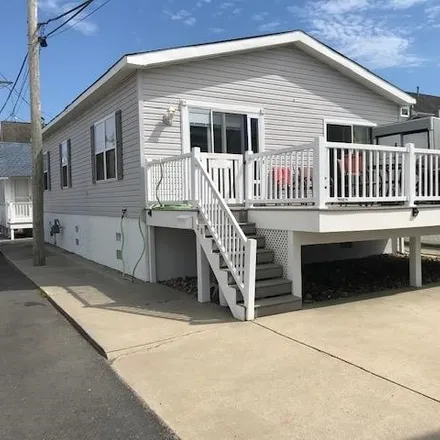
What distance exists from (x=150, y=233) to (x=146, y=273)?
797 mm

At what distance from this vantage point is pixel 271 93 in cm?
1083

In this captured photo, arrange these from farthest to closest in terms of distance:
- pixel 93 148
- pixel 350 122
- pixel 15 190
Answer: pixel 15 190, pixel 93 148, pixel 350 122

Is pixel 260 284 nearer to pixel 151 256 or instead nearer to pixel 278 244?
pixel 278 244

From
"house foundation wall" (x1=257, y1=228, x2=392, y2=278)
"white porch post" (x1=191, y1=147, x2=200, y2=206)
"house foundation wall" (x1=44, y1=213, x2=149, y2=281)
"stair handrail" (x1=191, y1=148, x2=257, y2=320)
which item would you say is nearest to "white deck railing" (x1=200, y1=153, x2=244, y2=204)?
"white porch post" (x1=191, y1=147, x2=200, y2=206)

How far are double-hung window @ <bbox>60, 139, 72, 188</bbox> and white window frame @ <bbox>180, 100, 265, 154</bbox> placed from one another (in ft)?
20.5

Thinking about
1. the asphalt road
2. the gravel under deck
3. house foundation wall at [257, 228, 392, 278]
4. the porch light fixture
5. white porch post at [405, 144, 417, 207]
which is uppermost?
the porch light fixture

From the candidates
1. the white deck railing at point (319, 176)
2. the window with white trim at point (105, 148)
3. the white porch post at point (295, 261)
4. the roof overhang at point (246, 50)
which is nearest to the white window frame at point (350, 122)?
the roof overhang at point (246, 50)

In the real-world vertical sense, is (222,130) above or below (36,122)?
below

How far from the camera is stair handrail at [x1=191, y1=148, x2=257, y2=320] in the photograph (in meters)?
6.30

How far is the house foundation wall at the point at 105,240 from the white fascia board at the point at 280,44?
3.15 meters

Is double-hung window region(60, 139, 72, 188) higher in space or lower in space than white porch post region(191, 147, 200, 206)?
higher

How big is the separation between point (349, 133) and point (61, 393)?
32.1 ft

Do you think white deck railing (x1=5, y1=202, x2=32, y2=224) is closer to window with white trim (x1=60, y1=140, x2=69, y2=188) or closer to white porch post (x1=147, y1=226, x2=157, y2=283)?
window with white trim (x1=60, y1=140, x2=69, y2=188)

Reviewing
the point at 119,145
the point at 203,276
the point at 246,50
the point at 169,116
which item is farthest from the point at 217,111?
the point at 203,276
